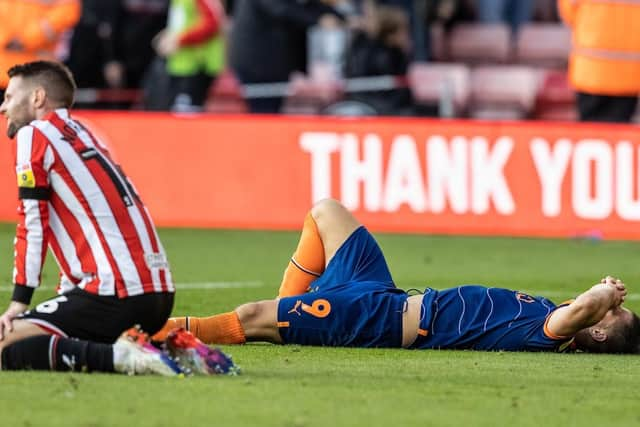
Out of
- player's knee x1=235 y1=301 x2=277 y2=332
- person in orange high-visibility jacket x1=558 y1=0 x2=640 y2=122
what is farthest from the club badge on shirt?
person in orange high-visibility jacket x1=558 y1=0 x2=640 y2=122

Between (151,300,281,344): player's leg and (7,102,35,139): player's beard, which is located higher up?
(7,102,35,139): player's beard

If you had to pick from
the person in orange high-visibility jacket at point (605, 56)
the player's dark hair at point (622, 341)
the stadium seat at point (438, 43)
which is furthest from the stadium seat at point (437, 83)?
the player's dark hair at point (622, 341)

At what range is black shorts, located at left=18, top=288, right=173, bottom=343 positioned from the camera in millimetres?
7293

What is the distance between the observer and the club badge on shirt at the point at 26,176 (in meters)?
7.25

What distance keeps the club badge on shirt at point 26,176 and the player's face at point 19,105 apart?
249 mm

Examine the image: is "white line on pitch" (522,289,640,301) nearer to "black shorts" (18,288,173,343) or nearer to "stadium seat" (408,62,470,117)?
"black shorts" (18,288,173,343)

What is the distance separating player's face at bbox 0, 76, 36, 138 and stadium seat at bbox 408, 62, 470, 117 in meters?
12.9

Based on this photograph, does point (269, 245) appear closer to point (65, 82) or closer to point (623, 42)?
point (623, 42)

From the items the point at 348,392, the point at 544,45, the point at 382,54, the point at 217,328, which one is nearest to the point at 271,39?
the point at 382,54

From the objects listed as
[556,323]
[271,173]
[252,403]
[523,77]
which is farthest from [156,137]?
[252,403]

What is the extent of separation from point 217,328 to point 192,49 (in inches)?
369

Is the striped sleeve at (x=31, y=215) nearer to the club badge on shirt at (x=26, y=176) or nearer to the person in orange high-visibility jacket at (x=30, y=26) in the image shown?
the club badge on shirt at (x=26, y=176)

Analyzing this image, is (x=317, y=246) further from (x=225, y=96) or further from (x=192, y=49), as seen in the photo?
(x=225, y=96)

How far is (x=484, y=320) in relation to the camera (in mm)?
8805
